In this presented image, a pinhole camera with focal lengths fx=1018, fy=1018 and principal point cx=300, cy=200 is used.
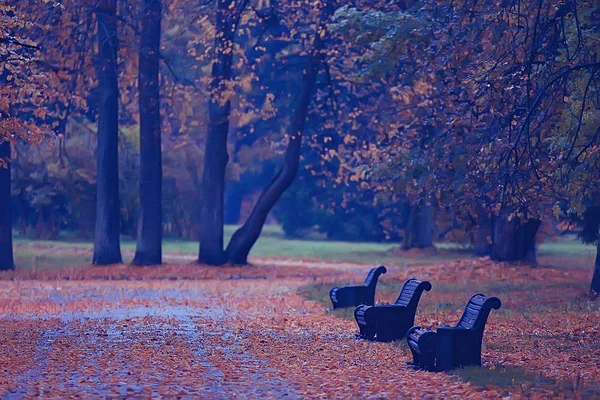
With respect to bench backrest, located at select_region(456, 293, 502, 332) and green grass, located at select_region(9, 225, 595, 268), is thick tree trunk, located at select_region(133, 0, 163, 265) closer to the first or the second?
green grass, located at select_region(9, 225, 595, 268)

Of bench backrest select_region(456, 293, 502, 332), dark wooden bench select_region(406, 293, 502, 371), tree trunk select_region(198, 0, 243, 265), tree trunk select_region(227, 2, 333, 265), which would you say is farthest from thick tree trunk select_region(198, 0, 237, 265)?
dark wooden bench select_region(406, 293, 502, 371)

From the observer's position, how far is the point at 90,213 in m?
48.7

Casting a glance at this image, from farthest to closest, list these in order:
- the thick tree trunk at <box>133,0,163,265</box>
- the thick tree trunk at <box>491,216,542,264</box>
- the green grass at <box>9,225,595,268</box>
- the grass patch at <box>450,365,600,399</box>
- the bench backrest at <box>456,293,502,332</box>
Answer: the green grass at <box>9,225,595,268</box>, the thick tree trunk at <box>133,0,163,265</box>, the thick tree trunk at <box>491,216,542,264</box>, the bench backrest at <box>456,293,502,332</box>, the grass patch at <box>450,365,600,399</box>

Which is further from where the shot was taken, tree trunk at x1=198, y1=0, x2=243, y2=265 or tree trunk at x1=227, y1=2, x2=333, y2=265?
tree trunk at x1=227, y1=2, x2=333, y2=265

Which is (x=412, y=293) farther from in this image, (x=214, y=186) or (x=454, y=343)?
(x=214, y=186)

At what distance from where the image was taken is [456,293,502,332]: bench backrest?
1134 centimetres

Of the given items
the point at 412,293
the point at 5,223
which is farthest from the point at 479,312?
the point at 5,223

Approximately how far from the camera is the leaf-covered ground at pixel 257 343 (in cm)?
1041

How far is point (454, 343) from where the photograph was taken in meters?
11.5

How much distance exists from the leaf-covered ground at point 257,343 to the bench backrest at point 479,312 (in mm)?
520

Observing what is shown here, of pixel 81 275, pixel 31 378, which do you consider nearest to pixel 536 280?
pixel 81 275

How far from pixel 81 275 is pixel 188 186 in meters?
21.8

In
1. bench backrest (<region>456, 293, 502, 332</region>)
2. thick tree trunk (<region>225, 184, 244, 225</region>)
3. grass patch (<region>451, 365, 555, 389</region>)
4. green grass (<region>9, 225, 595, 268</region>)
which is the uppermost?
thick tree trunk (<region>225, 184, 244, 225</region>)

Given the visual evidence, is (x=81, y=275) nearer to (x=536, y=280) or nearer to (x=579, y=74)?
(x=536, y=280)
